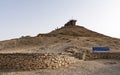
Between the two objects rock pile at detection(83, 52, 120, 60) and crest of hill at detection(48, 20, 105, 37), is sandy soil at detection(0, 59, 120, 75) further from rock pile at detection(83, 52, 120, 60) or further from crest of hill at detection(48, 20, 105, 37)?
crest of hill at detection(48, 20, 105, 37)

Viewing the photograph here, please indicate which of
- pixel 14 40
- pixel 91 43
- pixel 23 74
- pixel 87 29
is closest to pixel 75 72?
pixel 23 74

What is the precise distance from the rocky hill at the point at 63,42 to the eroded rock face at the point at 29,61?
36.7ft

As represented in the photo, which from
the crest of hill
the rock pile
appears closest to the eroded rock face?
the rock pile

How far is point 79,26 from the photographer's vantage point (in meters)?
48.1

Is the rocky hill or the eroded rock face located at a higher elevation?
the rocky hill

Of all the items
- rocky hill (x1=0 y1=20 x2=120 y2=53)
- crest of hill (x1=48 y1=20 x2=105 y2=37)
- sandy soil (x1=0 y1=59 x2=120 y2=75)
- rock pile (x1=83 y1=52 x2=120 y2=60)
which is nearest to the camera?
sandy soil (x1=0 y1=59 x2=120 y2=75)

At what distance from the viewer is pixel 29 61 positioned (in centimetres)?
1858

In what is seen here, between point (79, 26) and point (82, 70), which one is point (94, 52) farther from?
point (79, 26)

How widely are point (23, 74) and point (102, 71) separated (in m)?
5.40

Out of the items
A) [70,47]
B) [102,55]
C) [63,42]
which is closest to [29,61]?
[102,55]

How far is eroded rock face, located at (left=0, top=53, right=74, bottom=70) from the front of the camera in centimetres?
1861

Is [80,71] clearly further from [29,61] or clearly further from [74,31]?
[74,31]

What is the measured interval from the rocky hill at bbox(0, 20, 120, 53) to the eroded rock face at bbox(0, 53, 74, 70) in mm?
11190

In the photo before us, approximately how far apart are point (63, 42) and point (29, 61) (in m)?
17.4
